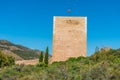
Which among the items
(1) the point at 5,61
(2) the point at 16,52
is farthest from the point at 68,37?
(2) the point at 16,52

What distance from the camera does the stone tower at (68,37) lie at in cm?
3506

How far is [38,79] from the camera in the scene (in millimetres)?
15141

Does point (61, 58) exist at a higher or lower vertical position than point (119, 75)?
higher

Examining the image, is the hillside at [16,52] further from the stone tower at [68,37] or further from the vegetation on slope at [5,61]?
the stone tower at [68,37]

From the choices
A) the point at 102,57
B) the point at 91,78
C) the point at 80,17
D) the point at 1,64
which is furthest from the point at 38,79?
the point at 1,64

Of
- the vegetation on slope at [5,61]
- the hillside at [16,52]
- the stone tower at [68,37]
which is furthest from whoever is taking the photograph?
the hillside at [16,52]

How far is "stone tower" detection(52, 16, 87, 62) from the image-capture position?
35.1 m

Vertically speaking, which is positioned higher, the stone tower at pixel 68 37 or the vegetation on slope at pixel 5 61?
the stone tower at pixel 68 37

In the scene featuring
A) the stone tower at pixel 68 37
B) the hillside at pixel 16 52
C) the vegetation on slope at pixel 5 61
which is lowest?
the vegetation on slope at pixel 5 61

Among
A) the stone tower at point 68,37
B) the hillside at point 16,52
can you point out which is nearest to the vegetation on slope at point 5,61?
the stone tower at point 68,37

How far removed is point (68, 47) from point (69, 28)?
1.64 meters

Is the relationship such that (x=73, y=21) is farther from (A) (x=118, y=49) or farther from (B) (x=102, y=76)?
(B) (x=102, y=76)

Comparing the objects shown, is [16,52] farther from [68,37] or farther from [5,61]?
[68,37]

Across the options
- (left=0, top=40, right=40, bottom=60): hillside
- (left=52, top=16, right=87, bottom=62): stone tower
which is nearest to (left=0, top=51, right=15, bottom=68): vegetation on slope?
(left=52, top=16, right=87, bottom=62): stone tower
